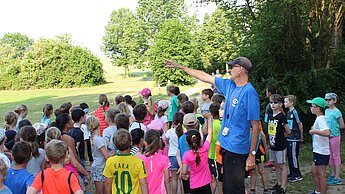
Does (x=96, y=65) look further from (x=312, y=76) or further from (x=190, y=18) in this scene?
(x=312, y=76)

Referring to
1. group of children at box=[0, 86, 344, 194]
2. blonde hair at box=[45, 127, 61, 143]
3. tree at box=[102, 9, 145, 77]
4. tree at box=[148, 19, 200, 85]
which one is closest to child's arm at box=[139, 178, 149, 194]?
group of children at box=[0, 86, 344, 194]

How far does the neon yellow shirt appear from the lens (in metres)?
3.85

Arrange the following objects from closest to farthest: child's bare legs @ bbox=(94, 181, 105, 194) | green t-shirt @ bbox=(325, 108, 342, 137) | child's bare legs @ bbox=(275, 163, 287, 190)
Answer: child's bare legs @ bbox=(94, 181, 105, 194)
child's bare legs @ bbox=(275, 163, 287, 190)
green t-shirt @ bbox=(325, 108, 342, 137)

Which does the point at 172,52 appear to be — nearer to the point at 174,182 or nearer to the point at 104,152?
the point at 174,182

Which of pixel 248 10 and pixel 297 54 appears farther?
pixel 248 10

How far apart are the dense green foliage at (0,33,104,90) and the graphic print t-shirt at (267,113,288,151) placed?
136ft

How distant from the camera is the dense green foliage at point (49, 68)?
44.0 meters

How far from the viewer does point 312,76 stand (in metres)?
9.80

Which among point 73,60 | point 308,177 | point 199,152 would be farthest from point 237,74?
point 73,60

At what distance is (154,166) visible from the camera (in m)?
4.26

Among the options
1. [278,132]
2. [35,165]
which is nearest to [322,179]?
[278,132]

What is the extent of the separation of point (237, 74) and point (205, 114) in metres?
1.72

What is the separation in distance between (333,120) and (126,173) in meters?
4.28

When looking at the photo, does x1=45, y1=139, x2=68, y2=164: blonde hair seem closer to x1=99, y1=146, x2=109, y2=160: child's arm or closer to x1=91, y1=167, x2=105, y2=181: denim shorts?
x1=99, y1=146, x2=109, y2=160: child's arm
